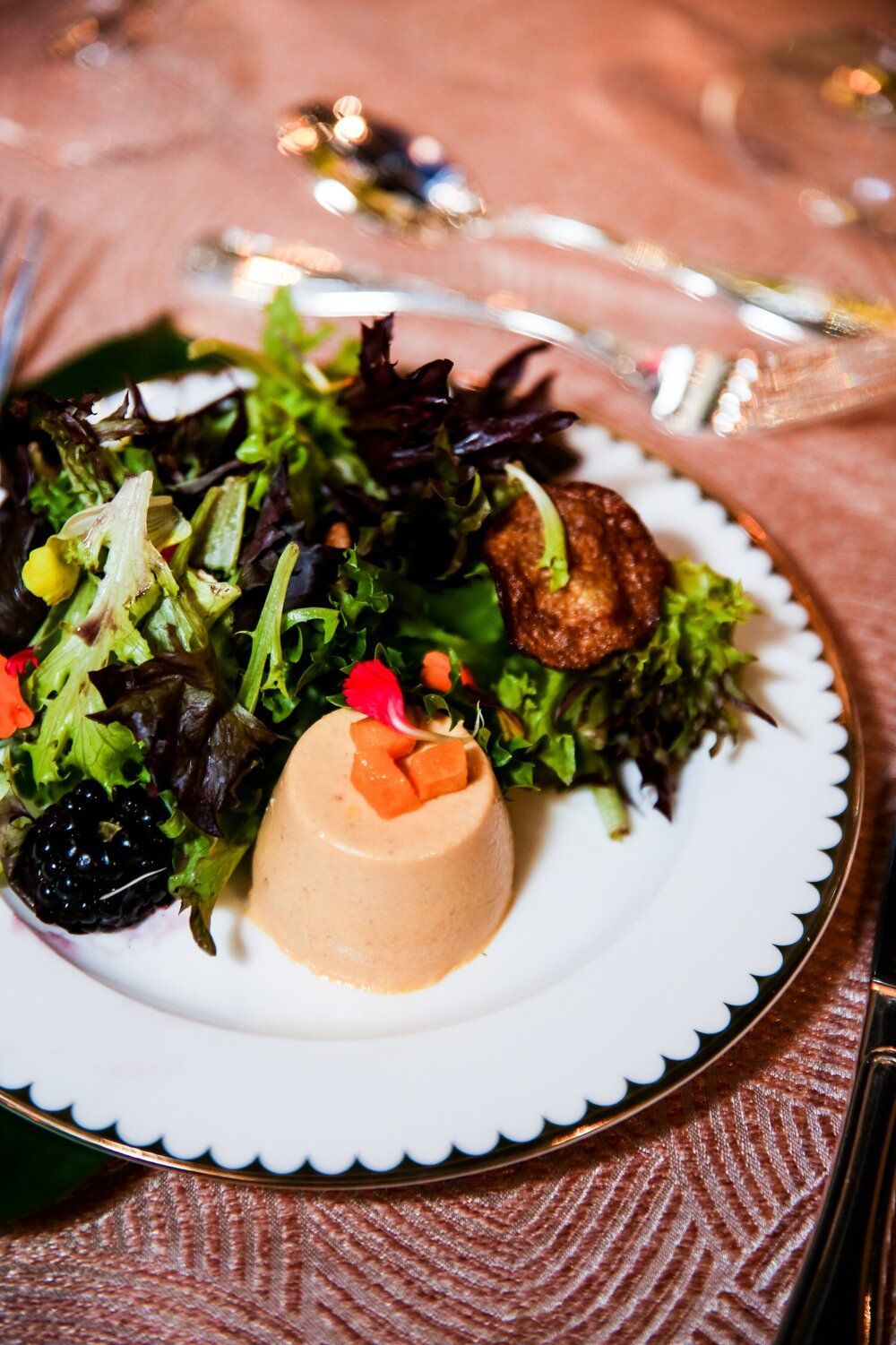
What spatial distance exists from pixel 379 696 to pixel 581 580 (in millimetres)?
543

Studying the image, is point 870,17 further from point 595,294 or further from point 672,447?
point 672,447

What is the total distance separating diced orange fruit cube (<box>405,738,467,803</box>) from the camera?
1925mm

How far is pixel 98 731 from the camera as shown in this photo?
198 cm

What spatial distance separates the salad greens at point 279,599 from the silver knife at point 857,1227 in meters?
0.69

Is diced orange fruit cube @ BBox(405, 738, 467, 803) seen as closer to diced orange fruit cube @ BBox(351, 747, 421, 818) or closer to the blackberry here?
diced orange fruit cube @ BBox(351, 747, 421, 818)

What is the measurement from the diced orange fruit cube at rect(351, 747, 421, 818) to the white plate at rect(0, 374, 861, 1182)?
368mm

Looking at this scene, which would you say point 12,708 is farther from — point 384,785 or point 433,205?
point 433,205

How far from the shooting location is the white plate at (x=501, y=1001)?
1650 mm

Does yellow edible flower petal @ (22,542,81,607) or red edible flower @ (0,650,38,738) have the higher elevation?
yellow edible flower petal @ (22,542,81,607)

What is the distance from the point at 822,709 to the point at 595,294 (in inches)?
73.9

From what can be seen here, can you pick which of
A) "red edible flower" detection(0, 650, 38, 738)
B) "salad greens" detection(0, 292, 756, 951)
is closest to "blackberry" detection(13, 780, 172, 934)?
"salad greens" detection(0, 292, 756, 951)

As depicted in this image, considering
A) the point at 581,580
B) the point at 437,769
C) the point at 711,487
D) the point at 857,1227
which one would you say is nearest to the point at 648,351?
the point at 711,487

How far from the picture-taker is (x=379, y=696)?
196cm

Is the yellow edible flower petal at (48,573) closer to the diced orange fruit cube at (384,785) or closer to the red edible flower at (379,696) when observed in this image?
the red edible flower at (379,696)
